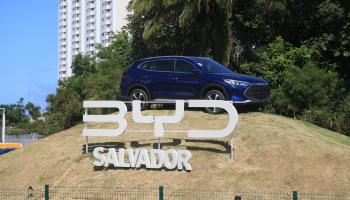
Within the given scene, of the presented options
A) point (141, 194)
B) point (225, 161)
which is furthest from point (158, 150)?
point (225, 161)

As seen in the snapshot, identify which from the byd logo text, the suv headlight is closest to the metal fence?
the byd logo text

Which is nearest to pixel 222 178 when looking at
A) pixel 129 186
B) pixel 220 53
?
pixel 129 186

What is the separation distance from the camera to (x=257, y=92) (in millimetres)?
16375

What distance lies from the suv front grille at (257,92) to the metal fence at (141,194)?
408 cm

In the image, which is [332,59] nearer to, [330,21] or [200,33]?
[330,21]

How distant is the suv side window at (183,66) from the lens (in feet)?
54.9

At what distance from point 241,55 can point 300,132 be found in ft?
44.9

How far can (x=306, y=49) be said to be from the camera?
26.0 meters

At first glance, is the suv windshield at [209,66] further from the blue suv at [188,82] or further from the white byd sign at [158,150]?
the white byd sign at [158,150]

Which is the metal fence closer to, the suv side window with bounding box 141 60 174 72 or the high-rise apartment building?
the suv side window with bounding box 141 60 174 72

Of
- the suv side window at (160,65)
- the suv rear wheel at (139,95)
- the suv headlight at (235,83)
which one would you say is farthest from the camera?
the suv rear wheel at (139,95)

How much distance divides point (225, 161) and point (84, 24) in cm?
12961

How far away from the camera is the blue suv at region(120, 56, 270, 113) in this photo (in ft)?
52.7

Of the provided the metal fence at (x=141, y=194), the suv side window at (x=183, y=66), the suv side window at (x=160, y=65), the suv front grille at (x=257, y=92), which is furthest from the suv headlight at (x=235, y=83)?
the metal fence at (x=141, y=194)
